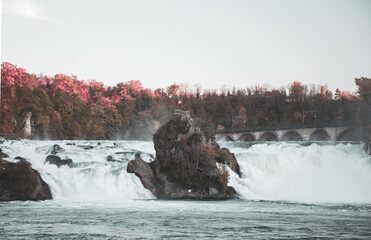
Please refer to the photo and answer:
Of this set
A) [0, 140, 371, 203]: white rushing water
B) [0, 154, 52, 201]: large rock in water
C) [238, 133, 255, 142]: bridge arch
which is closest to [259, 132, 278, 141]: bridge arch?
[238, 133, 255, 142]: bridge arch

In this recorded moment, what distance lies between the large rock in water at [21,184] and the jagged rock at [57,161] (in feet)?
16.4

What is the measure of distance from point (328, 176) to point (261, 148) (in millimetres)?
10135

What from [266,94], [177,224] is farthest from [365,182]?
[266,94]

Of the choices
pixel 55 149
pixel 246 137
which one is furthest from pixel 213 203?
pixel 246 137

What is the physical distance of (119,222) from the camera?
19719 mm

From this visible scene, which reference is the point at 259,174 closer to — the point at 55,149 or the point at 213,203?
the point at 213,203

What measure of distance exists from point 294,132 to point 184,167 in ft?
208

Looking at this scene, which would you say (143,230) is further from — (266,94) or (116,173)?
(266,94)

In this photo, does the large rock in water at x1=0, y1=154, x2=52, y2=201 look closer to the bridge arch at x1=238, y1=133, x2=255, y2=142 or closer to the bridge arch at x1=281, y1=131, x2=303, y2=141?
the bridge arch at x1=281, y1=131, x2=303, y2=141

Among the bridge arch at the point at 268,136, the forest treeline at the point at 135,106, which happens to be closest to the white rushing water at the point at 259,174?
the forest treeline at the point at 135,106

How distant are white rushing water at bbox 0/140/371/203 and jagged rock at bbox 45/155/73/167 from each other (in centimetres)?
47

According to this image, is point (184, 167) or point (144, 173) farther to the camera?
point (144, 173)

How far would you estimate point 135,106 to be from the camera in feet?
341

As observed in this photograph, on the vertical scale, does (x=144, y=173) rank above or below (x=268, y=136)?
below
